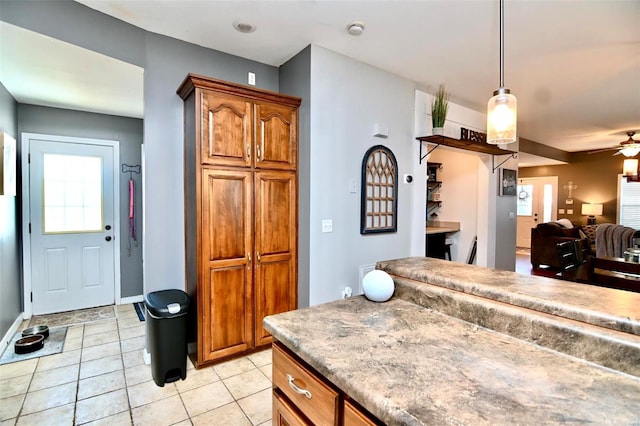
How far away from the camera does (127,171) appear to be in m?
4.21

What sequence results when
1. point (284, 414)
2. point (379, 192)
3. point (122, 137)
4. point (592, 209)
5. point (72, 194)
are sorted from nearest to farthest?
1. point (284, 414)
2. point (379, 192)
3. point (72, 194)
4. point (122, 137)
5. point (592, 209)

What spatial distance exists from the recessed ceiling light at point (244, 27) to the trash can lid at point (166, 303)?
2.22 m

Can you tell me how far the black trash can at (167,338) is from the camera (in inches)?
91.4

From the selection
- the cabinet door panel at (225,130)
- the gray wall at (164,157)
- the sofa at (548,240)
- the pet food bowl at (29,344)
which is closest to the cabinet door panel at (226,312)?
the gray wall at (164,157)

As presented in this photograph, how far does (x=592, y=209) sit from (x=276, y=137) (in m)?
9.18

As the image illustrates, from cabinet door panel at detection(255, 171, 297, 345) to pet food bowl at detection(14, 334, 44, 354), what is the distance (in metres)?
2.02

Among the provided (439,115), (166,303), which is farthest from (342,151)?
(166,303)

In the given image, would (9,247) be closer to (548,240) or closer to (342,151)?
(342,151)

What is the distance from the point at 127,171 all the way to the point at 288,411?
13.4 feet

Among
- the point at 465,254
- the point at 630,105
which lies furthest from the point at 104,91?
the point at 630,105

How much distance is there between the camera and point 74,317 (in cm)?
372

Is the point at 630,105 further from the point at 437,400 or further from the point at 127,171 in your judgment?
the point at 127,171

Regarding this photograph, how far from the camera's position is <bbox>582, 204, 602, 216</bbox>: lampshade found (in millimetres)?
8117

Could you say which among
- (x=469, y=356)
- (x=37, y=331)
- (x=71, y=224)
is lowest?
(x=37, y=331)
